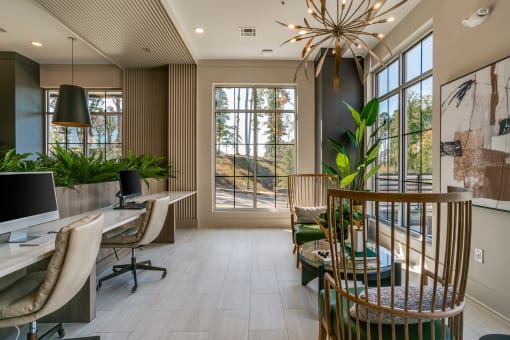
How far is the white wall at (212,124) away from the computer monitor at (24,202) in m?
3.72

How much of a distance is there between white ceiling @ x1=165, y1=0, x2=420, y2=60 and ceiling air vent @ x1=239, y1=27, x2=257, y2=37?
7cm

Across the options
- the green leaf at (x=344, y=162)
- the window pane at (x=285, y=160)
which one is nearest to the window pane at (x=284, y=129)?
the window pane at (x=285, y=160)

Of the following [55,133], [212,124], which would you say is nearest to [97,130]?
[55,133]

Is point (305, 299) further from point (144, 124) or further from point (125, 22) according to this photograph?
point (144, 124)

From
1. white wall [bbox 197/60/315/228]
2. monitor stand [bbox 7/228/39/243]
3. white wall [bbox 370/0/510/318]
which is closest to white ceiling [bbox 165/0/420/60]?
white wall [bbox 197/60/315/228]

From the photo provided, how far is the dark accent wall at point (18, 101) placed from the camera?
5520mm

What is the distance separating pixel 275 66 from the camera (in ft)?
18.9

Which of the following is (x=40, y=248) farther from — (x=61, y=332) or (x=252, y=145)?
(x=252, y=145)

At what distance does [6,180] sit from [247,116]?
15.0 feet

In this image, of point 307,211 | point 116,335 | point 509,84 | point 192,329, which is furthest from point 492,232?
point 116,335

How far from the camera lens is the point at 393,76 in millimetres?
4465

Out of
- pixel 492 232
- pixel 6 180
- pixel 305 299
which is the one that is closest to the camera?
pixel 6 180

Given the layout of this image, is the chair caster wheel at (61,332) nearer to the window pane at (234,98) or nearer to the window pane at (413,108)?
the window pane at (413,108)

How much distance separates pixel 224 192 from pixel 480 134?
14.5 feet
